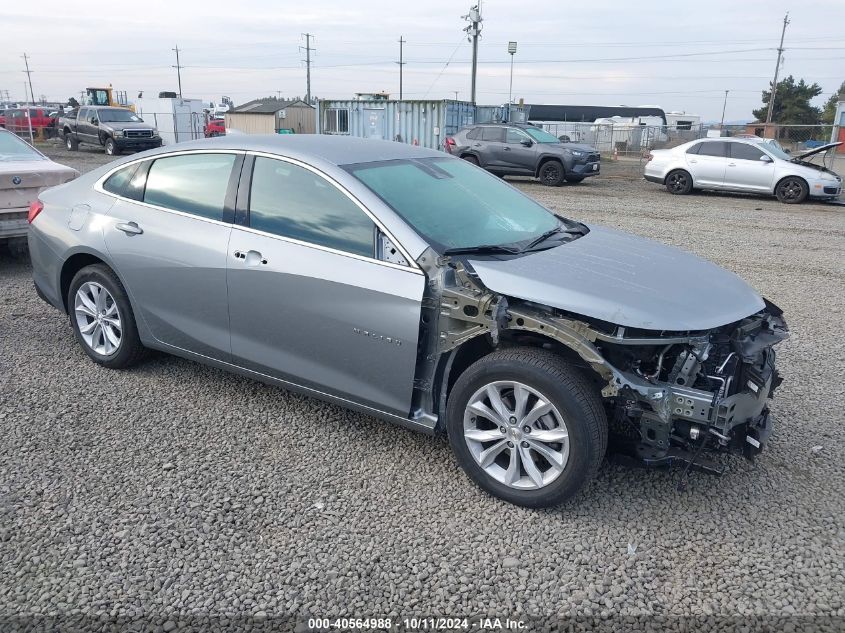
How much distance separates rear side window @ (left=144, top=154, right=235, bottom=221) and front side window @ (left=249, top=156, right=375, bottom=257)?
258 millimetres

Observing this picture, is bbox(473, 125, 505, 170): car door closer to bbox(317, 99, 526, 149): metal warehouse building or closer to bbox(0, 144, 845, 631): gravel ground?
bbox(317, 99, 526, 149): metal warehouse building

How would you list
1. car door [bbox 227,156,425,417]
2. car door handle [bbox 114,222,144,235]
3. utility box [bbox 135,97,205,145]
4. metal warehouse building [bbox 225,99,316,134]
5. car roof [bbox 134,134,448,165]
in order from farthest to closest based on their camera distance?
metal warehouse building [bbox 225,99,316,134] → utility box [bbox 135,97,205,145] → car door handle [bbox 114,222,144,235] → car roof [bbox 134,134,448,165] → car door [bbox 227,156,425,417]

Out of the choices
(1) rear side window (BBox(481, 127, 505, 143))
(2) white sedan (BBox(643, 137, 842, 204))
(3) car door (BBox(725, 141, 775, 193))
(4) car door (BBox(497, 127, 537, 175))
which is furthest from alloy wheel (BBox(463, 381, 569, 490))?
(1) rear side window (BBox(481, 127, 505, 143))

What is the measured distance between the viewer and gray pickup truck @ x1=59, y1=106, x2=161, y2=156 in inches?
1052

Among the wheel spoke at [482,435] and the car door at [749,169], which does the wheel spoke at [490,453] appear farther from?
the car door at [749,169]

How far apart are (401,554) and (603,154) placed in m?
34.0

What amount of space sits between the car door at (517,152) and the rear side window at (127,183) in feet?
50.2

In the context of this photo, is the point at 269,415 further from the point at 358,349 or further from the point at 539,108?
the point at 539,108

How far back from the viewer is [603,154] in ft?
113

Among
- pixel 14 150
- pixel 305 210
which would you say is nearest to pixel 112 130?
pixel 14 150

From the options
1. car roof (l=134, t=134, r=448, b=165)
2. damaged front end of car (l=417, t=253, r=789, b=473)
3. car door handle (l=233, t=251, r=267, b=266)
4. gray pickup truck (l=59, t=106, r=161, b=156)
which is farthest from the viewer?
gray pickup truck (l=59, t=106, r=161, b=156)

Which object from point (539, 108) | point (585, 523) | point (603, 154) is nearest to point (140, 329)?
point (585, 523)

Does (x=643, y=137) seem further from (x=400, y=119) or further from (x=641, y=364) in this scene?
(x=641, y=364)

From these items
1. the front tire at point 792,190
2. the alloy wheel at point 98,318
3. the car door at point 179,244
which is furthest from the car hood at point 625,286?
the front tire at point 792,190
